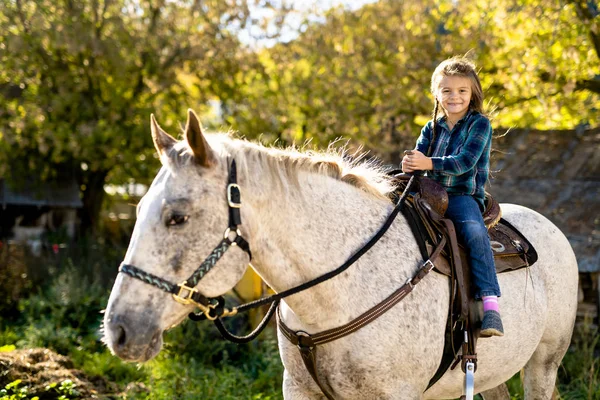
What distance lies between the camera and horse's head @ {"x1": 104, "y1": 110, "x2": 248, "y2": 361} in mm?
2580

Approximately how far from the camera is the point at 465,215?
11.5 ft

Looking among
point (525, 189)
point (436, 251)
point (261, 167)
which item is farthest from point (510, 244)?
point (525, 189)

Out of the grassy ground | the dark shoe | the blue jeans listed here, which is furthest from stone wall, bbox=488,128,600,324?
the dark shoe

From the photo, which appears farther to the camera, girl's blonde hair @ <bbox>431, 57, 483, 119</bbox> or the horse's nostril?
girl's blonde hair @ <bbox>431, 57, 483, 119</bbox>

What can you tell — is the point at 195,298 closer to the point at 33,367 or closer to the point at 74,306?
the point at 33,367

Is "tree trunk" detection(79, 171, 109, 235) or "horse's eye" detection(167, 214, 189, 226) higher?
"horse's eye" detection(167, 214, 189, 226)

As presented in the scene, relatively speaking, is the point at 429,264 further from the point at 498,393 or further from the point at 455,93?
the point at 498,393

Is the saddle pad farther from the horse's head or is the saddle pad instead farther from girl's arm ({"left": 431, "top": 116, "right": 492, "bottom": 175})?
the horse's head

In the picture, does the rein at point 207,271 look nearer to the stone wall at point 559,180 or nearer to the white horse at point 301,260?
the white horse at point 301,260

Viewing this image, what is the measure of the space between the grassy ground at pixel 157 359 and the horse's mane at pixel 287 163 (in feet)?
8.13

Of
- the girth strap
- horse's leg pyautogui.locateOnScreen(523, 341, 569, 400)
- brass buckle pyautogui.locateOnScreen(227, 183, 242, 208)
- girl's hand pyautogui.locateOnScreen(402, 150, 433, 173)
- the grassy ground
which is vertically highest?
girl's hand pyautogui.locateOnScreen(402, 150, 433, 173)

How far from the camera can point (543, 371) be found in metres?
4.53

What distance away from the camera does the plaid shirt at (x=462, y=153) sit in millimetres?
3406

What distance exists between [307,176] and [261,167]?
0.94 ft
